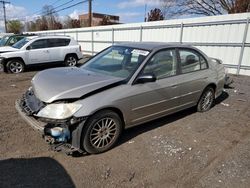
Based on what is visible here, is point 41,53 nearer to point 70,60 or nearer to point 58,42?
point 58,42

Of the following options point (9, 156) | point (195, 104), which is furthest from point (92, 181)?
point (195, 104)

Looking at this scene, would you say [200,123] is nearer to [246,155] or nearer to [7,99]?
[246,155]

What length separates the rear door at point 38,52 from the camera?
10.7m

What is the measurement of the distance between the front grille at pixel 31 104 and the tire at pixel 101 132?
30.7 inches

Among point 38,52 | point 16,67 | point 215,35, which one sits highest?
point 215,35

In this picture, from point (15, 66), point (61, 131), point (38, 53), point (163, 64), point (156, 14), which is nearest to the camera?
point (61, 131)

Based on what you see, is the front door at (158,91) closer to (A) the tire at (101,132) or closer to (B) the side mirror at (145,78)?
(B) the side mirror at (145,78)

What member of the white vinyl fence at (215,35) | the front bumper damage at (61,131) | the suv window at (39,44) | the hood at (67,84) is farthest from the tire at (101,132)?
the suv window at (39,44)

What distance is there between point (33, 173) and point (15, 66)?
892 centimetres

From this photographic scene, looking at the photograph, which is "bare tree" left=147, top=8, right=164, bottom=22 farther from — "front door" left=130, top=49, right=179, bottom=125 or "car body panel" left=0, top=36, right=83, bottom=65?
"front door" left=130, top=49, right=179, bottom=125

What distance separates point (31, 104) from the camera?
3438mm

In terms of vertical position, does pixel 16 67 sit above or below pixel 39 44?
below

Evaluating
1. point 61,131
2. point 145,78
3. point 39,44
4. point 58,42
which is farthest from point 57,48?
point 61,131

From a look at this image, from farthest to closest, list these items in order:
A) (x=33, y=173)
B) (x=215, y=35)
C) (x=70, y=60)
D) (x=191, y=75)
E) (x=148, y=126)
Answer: (x=70, y=60) < (x=215, y=35) < (x=191, y=75) < (x=148, y=126) < (x=33, y=173)
